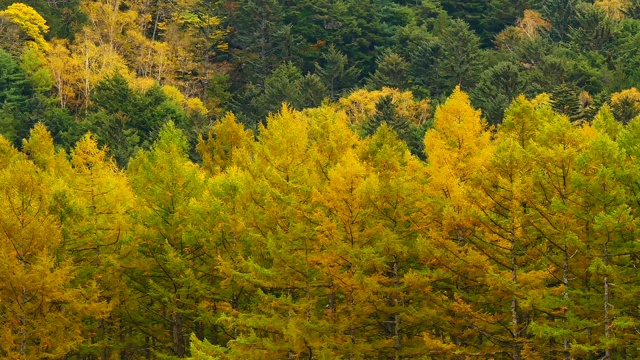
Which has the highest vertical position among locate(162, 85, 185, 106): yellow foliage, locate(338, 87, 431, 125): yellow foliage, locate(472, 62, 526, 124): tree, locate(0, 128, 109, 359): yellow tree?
locate(162, 85, 185, 106): yellow foliage

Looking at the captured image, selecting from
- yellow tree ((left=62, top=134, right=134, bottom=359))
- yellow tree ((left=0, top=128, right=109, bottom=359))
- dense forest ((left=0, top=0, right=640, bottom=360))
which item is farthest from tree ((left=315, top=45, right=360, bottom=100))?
yellow tree ((left=0, top=128, right=109, bottom=359))

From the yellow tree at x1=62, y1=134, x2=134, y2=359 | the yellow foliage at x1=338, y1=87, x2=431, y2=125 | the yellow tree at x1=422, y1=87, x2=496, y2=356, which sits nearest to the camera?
the yellow tree at x1=422, y1=87, x2=496, y2=356

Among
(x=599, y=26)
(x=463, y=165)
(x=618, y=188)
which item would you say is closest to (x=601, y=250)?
(x=618, y=188)

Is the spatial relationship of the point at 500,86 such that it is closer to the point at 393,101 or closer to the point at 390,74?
the point at 393,101

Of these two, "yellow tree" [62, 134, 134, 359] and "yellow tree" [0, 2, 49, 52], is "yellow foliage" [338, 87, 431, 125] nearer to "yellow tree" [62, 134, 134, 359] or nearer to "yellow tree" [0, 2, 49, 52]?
"yellow tree" [0, 2, 49, 52]

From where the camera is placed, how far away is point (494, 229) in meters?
28.0

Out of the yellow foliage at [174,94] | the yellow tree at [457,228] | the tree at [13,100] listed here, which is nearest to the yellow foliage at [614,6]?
the yellow foliage at [174,94]

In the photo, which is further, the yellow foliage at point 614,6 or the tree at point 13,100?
the yellow foliage at point 614,6

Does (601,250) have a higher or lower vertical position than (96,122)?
lower

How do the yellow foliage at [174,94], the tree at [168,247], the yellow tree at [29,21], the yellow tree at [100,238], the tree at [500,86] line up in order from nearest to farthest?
the tree at [168,247] < the yellow tree at [100,238] < the tree at [500,86] < the yellow foliage at [174,94] < the yellow tree at [29,21]

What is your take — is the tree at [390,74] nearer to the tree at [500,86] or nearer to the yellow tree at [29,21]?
the tree at [500,86]

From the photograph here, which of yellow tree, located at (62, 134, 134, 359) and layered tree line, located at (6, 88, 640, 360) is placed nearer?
layered tree line, located at (6, 88, 640, 360)

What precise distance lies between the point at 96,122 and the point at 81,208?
46875 mm

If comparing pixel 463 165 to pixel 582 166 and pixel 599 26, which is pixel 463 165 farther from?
pixel 599 26
